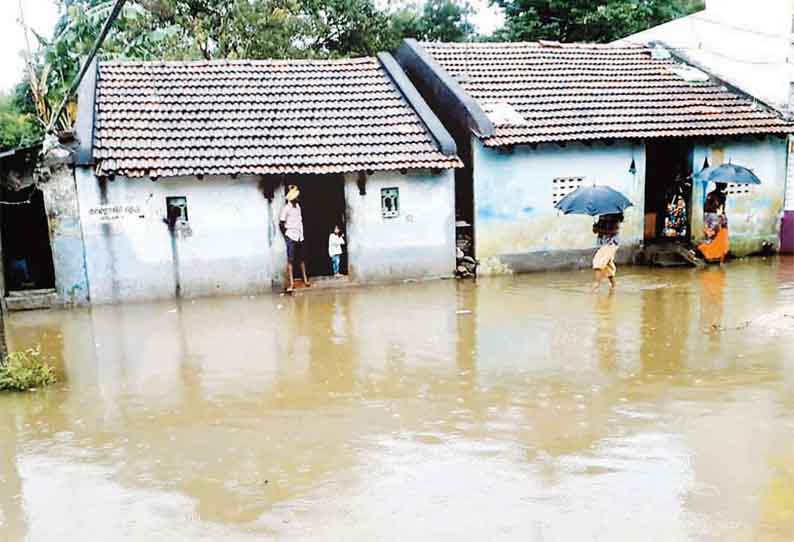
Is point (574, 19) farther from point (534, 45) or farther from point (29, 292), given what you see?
point (29, 292)

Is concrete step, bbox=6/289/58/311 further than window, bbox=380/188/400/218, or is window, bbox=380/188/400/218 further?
window, bbox=380/188/400/218

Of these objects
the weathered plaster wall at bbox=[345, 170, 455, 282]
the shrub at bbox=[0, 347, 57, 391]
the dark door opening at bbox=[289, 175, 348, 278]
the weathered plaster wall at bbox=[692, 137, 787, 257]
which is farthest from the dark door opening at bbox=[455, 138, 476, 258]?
the shrub at bbox=[0, 347, 57, 391]

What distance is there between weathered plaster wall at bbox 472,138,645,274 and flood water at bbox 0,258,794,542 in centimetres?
313

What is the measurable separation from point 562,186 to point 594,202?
7.77ft

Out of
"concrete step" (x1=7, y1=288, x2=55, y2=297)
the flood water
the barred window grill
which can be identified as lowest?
the flood water

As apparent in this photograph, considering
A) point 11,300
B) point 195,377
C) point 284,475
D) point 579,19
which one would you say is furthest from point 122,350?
point 579,19

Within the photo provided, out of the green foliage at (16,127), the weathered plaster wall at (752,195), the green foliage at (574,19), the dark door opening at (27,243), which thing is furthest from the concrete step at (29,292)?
the green foliage at (574,19)

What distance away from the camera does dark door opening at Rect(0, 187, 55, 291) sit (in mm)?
13898

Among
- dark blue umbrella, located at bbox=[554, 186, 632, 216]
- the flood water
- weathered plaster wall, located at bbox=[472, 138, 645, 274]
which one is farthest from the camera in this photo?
weathered plaster wall, located at bbox=[472, 138, 645, 274]

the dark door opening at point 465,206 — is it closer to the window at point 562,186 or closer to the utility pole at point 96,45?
the window at point 562,186

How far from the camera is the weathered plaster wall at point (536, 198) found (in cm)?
1481

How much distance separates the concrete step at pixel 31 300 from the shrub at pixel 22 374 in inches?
177

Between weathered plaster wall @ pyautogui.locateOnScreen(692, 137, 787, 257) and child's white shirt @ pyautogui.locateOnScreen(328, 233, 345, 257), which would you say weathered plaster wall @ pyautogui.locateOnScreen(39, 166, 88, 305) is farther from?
weathered plaster wall @ pyautogui.locateOnScreen(692, 137, 787, 257)

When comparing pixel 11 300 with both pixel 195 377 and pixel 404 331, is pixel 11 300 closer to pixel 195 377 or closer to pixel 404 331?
pixel 195 377
